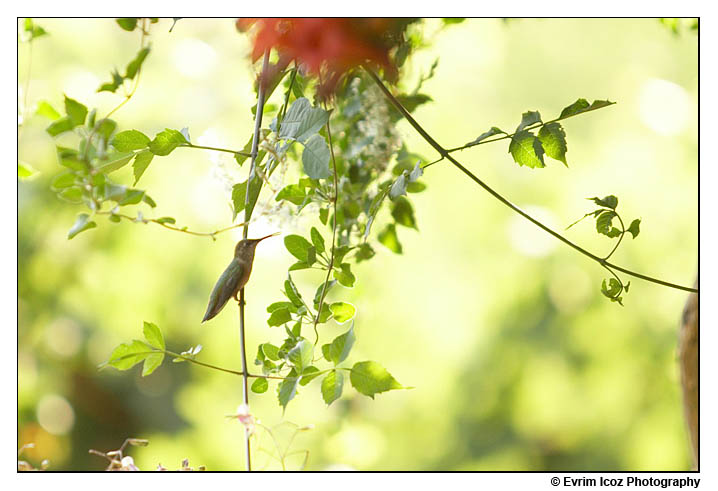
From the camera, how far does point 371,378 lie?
0.33 m

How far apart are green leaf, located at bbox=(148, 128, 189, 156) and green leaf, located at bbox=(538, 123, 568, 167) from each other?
183 millimetres

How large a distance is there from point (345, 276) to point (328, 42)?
0.45ft

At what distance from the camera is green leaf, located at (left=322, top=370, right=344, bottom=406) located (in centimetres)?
33

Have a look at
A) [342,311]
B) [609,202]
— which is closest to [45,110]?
[342,311]

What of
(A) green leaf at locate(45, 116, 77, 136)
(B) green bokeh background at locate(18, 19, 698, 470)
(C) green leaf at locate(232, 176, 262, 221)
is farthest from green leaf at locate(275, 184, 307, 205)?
(B) green bokeh background at locate(18, 19, 698, 470)

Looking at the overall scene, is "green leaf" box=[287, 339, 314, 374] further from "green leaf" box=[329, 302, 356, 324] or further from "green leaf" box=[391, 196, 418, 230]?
"green leaf" box=[391, 196, 418, 230]

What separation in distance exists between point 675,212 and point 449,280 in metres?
0.67

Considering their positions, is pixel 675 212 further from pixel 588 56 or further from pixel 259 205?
pixel 259 205

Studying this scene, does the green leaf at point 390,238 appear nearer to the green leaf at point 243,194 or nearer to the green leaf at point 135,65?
the green leaf at point 243,194

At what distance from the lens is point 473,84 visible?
1875 mm

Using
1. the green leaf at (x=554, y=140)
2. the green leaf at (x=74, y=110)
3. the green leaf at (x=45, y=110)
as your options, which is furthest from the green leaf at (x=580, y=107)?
the green leaf at (x=45, y=110)

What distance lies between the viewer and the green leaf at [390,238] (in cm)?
48

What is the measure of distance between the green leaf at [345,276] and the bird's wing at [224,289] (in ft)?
0.20
